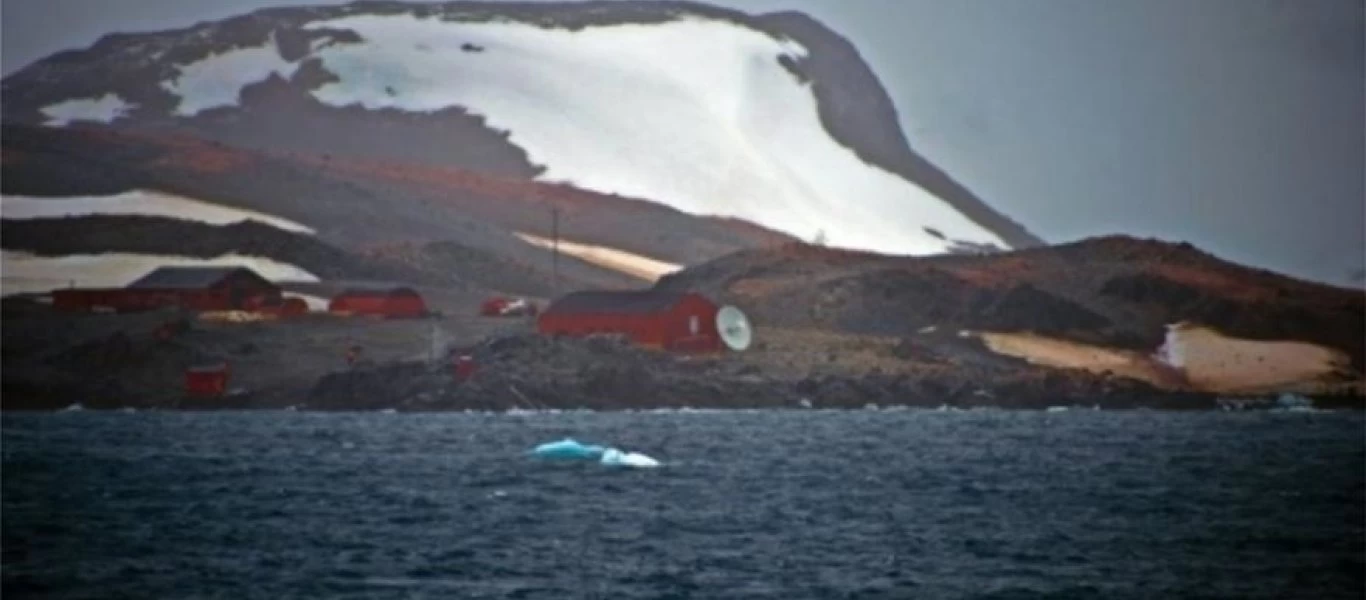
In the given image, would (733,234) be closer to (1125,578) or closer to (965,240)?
(965,240)

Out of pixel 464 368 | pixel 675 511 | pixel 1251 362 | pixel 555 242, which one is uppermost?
pixel 555 242

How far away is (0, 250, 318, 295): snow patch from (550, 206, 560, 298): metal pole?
30.3 ft

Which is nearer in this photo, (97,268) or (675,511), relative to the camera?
(675,511)

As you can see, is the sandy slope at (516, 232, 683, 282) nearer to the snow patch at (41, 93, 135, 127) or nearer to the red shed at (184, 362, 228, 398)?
the snow patch at (41, 93, 135, 127)

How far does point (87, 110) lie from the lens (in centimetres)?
10950

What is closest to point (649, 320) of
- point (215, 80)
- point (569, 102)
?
point (569, 102)

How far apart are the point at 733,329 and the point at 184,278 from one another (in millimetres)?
17332

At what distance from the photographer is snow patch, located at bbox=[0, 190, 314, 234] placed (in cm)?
9706

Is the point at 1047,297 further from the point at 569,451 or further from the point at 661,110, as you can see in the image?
the point at 569,451

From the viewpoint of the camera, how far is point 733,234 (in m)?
109

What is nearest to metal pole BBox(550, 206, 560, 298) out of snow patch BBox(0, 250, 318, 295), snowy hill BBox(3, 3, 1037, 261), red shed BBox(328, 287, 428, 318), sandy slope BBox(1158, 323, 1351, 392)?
snowy hill BBox(3, 3, 1037, 261)

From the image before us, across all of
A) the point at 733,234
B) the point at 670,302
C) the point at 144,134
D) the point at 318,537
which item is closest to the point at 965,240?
the point at 733,234

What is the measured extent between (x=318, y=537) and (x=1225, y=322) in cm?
5521

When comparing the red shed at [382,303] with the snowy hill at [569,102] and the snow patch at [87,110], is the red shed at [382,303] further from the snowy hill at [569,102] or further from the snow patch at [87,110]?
the snow patch at [87,110]
